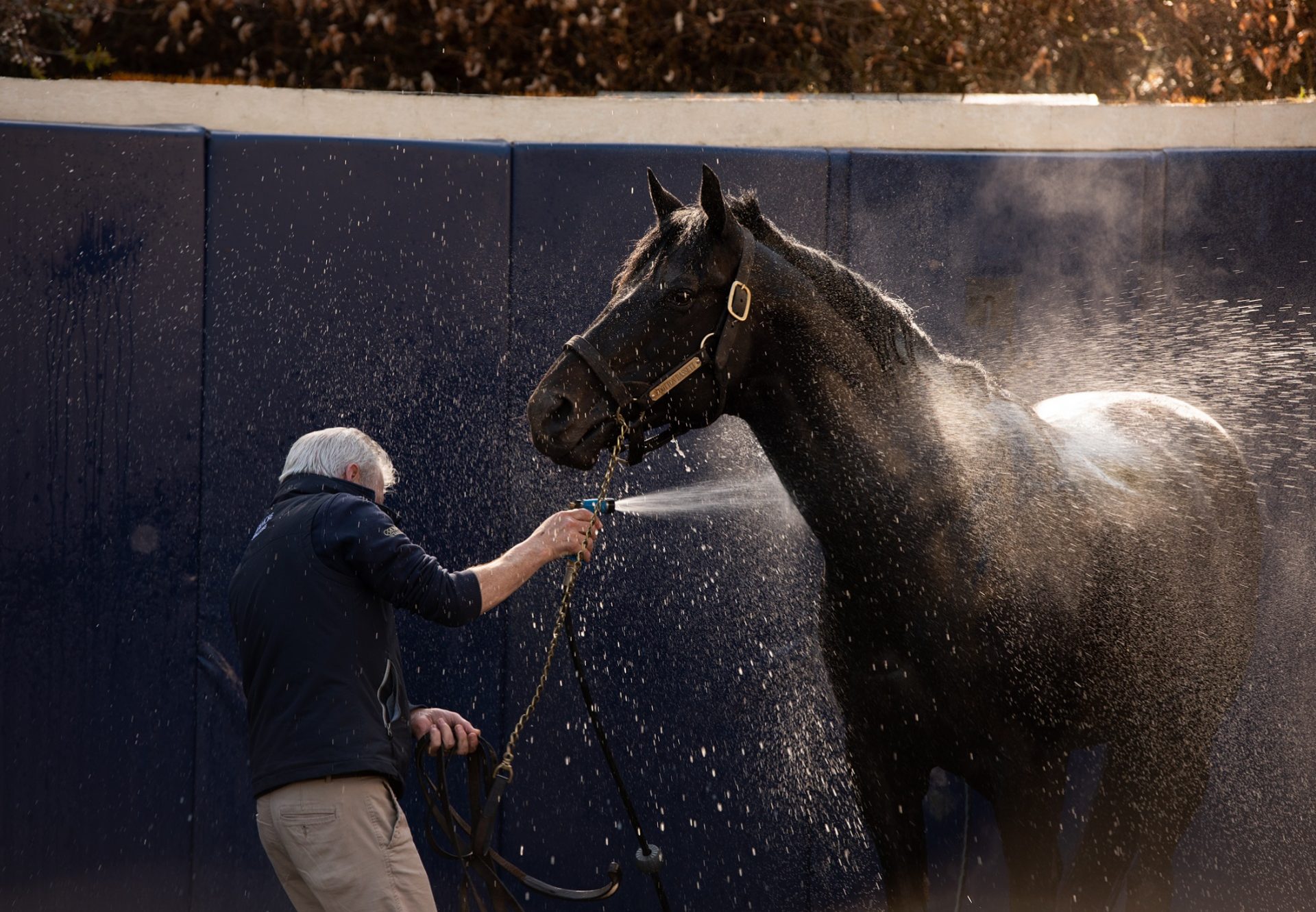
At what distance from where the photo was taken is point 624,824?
4.48 meters

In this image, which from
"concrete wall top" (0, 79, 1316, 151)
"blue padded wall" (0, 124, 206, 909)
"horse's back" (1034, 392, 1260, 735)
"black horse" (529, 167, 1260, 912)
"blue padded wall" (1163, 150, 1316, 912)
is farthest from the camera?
"concrete wall top" (0, 79, 1316, 151)

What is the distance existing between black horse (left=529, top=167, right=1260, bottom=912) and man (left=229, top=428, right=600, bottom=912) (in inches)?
19.8

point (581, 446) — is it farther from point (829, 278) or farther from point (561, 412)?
point (829, 278)

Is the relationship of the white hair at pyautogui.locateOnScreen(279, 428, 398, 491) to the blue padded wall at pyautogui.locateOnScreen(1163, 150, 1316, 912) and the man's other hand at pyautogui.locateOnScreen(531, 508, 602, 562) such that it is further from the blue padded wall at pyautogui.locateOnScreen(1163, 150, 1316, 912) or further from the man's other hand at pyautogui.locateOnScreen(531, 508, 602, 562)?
the blue padded wall at pyautogui.locateOnScreen(1163, 150, 1316, 912)

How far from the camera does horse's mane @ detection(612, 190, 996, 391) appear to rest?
289cm

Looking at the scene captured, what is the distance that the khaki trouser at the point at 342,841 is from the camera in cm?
275

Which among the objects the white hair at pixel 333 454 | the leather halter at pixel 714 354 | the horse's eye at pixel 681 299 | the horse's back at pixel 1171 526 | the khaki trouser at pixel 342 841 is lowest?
the khaki trouser at pixel 342 841

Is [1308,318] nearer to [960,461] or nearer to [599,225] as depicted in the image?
[960,461]

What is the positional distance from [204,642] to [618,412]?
2381 mm

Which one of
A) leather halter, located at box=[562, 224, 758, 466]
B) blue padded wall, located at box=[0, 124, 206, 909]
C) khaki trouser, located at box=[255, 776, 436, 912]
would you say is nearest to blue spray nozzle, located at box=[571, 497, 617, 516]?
leather halter, located at box=[562, 224, 758, 466]

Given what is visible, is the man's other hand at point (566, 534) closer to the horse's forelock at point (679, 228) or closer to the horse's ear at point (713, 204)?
the horse's forelock at point (679, 228)

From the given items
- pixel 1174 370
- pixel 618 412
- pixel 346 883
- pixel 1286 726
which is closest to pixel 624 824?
pixel 346 883

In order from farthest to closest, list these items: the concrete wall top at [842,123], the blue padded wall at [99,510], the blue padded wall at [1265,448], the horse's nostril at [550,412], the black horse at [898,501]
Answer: the concrete wall top at [842,123], the blue padded wall at [1265,448], the blue padded wall at [99,510], the black horse at [898,501], the horse's nostril at [550,412]

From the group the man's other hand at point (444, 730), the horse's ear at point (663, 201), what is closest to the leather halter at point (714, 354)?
the horse's ear at point (663, 201)
